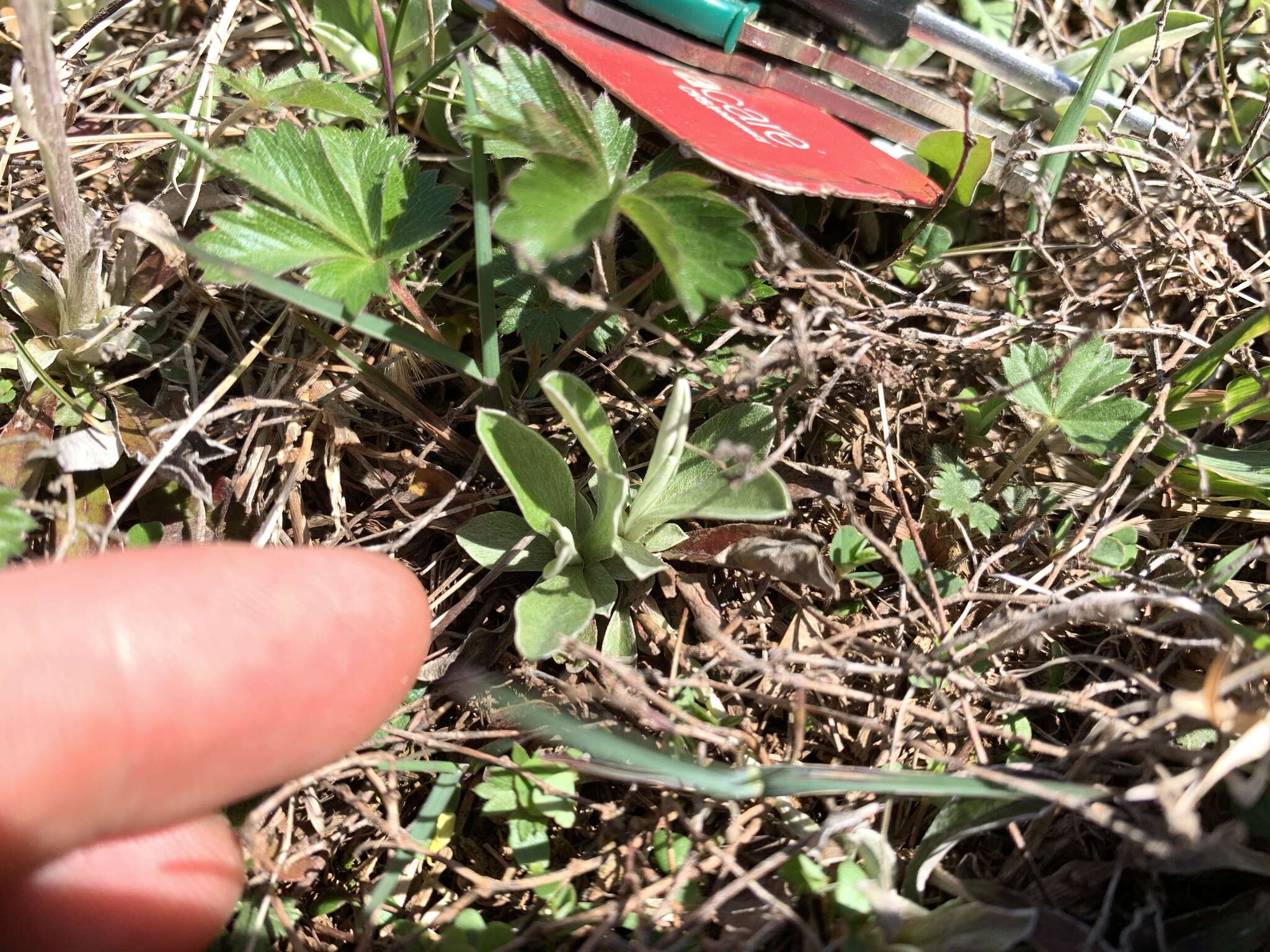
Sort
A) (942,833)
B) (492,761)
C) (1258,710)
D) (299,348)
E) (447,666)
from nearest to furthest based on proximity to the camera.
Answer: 1. (1258,710)
2. (942,833)
3. (492,761)
4. (447,666)
5. (299,348)

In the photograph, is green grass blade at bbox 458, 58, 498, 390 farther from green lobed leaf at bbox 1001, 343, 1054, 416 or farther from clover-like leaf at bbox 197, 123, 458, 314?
green lobed leaf at bbox 1001, 343, 1054, 416

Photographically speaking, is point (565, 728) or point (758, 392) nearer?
point (565, 728)

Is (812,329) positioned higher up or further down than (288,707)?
higher up

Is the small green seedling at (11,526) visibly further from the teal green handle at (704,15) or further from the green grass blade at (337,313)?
the teal green handle at (704,15)

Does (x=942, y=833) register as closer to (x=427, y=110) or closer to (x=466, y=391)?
(x=466, y=391)

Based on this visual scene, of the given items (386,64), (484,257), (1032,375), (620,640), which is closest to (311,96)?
(386,64)

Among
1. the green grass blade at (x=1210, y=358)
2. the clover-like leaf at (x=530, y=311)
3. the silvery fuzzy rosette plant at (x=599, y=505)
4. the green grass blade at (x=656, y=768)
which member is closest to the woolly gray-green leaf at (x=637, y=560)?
the silvery fuzzy rosette plant at (x=599, y=505)

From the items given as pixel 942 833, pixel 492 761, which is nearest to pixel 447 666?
pixel 492 761

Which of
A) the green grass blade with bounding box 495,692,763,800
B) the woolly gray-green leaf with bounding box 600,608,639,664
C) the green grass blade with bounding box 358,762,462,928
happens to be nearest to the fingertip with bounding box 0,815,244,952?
the green grass blade with bounding box 358,762,462,928
